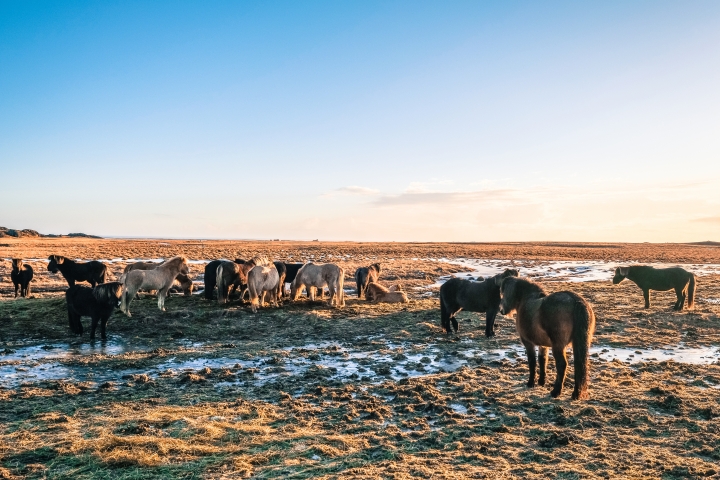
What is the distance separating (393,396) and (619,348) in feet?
20.7

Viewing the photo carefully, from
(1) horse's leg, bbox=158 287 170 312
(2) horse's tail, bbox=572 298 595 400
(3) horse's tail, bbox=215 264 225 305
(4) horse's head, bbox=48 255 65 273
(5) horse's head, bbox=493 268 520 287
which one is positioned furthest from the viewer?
(4) horse's head, bbox=48 255 65 273

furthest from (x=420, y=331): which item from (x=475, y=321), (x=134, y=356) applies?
(x=134, y=356)

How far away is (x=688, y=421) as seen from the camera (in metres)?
5.92

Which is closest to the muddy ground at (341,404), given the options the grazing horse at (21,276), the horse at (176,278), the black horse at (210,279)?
the horse at (176,278)

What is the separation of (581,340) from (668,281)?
11593 millimetres

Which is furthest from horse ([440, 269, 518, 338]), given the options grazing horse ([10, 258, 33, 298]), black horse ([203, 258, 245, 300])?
Result: grazing horse ([10, 258, 33, 298])

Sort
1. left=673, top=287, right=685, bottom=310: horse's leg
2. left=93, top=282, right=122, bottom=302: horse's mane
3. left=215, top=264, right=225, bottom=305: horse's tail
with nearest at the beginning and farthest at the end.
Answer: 1. left=93, top=282, right=122, bottom=302: horse's mane
2. left=673, top=287, right=685, bottom=310: horse's leg
3. left=215, top=264, right=225, bottom=305: horse's tail

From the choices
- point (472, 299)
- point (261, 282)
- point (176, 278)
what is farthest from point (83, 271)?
point (472, 299)

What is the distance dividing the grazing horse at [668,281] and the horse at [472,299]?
7.78 meters

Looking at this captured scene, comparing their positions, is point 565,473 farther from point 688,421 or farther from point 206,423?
point 206,423

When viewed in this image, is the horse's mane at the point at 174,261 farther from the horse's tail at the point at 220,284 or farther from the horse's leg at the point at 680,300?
the horse's leg at the point at 680,300

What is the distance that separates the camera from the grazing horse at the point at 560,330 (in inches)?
Result: 259

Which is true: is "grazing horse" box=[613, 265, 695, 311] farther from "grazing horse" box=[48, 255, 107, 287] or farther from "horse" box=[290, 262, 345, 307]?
"grazing horse" box=[48, 255, 107, 287]

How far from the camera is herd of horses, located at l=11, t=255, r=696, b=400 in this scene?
676cm
